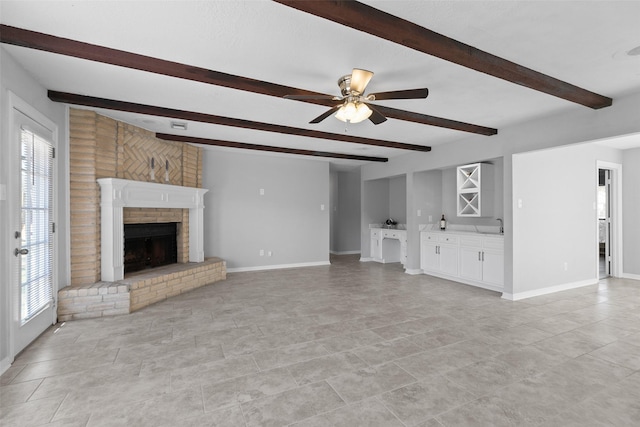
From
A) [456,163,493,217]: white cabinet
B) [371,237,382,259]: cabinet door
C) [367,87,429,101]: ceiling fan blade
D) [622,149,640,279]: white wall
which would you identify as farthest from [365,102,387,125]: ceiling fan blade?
[622,149,640,279]: white wall

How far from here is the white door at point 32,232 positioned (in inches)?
104

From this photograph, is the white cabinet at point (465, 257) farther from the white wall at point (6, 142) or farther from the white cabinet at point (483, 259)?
the white wall at point (6, 142)

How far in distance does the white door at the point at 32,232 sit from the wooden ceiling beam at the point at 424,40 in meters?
2.75

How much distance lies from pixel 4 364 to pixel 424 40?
3.92 metres

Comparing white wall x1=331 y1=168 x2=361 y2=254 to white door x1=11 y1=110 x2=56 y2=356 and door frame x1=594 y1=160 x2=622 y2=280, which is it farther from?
white door x1=11 y1=110 x2=56 y2=356

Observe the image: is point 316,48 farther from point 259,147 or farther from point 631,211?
point 631,211

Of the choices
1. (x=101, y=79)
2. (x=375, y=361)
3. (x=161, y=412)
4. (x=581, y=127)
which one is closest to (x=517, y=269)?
(x=581, y=127)

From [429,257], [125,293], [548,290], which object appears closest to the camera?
[125,293]

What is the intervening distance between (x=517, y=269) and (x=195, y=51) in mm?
4765

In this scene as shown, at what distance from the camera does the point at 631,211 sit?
5824mm

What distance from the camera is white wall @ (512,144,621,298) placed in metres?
4.54

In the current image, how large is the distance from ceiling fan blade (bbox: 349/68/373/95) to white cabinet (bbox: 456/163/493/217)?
12.2 feet

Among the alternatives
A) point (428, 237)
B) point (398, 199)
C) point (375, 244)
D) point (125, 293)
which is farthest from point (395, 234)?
point (125, 293)

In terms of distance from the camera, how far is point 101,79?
2949mm
